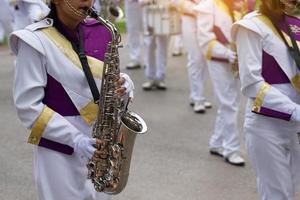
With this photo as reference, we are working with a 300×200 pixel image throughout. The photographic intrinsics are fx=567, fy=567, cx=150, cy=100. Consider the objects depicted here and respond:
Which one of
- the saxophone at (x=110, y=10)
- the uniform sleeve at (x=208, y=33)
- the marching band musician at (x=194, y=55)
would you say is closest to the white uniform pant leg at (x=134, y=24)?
the saxophone at (x=110, y=10)

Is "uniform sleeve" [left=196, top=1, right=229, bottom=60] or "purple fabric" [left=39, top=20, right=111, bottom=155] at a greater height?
"purple fabric" [left=39, top=20, right=111, bottom=155]

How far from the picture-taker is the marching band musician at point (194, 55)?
7473 mm

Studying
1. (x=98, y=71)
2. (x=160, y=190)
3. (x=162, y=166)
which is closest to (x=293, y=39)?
(x=98, y=71)

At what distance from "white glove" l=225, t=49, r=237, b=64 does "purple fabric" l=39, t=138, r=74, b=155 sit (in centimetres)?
257

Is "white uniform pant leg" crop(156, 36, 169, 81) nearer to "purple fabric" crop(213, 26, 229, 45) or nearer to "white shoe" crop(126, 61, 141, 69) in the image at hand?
"white shoe" crop(126, 61, 141, 69)

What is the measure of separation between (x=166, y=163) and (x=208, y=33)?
1.40 meters

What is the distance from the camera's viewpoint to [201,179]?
5352mm

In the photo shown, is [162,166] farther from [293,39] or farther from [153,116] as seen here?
[293,39]

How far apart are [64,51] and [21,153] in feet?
11.0

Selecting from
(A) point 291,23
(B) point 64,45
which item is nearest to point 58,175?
(B) point 64,45

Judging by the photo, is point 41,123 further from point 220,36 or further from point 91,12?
point 220,36

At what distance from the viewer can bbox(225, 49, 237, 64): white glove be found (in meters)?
5.09

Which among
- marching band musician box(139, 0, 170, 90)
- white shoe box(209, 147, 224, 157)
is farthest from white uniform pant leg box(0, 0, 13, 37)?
white shoe box(209, 147, 224, 157)

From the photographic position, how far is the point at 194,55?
750cm
